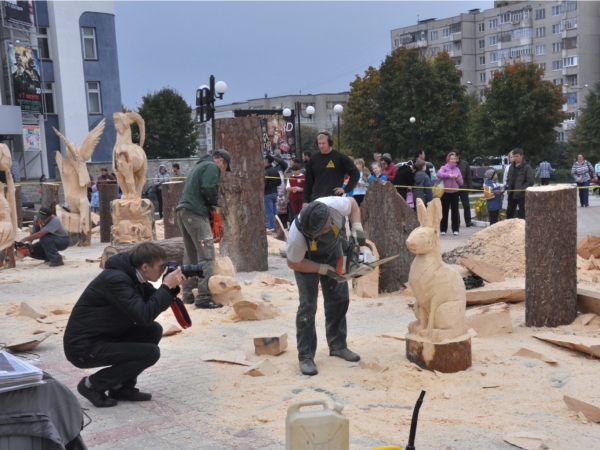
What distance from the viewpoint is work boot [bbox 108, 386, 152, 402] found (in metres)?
4.77

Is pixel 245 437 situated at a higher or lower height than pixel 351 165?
lower

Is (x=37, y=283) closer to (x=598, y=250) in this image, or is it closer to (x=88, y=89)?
(x=598, y=250)

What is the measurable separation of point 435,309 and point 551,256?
147 centimetres

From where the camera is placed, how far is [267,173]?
1378cm

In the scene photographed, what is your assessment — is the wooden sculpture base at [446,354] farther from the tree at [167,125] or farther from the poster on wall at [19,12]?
the tree at [167,125]

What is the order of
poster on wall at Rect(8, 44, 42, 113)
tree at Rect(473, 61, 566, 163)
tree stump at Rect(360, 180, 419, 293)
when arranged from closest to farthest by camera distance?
tree stump at Rect(360, 180, 419, 293) < poster on wall at Rect(8, 44, 42, 113) < tree at Rect(473, 61, 566, 163)

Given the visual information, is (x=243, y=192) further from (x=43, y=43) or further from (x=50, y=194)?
(x=43, y=43)

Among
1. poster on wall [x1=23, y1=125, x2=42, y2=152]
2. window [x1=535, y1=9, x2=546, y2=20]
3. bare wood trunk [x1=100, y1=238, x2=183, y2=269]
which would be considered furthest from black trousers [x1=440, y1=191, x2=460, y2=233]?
window [x1=535, y1=9, x2=546, y2=20]

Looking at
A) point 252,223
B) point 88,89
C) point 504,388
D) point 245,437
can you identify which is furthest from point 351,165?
point 88,89

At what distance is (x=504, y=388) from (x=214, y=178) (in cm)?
396

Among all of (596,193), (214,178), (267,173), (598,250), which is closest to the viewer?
(214,178)

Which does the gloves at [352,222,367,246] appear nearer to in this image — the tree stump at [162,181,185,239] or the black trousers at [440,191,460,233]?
the tree stump at [162,181,185,239]

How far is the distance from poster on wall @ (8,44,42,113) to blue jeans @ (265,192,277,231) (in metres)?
20.5

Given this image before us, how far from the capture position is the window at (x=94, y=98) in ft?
110
